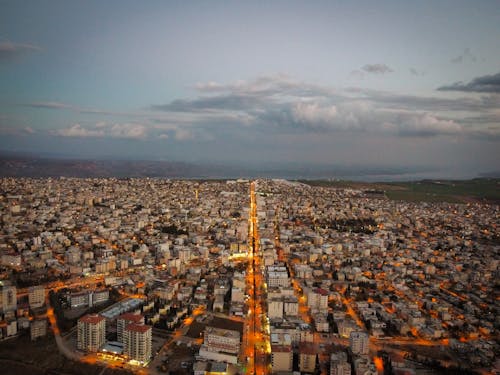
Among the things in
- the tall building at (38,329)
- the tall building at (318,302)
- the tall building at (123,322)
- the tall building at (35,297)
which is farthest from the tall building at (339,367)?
the tall building at (35,297)

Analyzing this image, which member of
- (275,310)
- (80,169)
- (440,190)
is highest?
(80,169)

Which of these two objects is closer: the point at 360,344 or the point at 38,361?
the point at 38,361

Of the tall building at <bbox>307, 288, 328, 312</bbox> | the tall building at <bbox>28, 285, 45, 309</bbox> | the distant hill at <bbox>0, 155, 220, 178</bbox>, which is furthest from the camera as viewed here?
the distant hill at <bbox>0, 155, 220, 178</bbox>

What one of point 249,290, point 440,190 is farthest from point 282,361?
point 440,190

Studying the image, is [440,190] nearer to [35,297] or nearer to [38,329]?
[35,297]

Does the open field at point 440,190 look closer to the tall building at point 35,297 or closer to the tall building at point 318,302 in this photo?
the tall building at point 318,302

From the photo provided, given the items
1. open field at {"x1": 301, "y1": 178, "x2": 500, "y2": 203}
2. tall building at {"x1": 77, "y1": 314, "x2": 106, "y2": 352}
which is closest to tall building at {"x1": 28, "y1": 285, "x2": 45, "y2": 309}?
tall building at {"x1": 77, "y1": 314, "x2": 106, "y2": 352}

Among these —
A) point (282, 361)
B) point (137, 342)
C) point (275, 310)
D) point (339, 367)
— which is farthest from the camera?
point (275, 310)

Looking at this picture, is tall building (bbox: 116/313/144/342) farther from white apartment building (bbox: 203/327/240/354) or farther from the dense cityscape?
white apartment building (bbox: 203/327/240/354)
